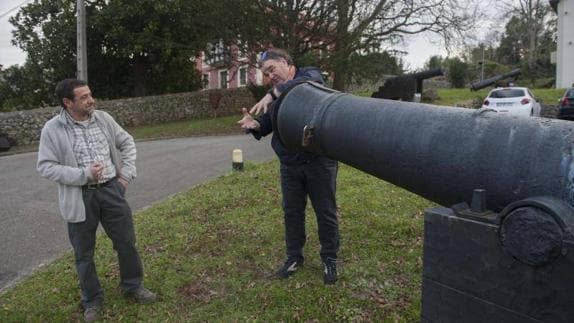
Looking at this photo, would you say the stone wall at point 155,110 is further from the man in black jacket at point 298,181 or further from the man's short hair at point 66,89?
the man in black jacket at point 298,181

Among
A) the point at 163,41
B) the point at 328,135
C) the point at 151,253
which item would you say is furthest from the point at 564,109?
the point at 328,135

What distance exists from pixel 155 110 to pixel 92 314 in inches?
902

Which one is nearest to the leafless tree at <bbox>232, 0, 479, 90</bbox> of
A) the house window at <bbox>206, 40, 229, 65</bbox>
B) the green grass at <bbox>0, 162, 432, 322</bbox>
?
the house window at <bbox>206, 40, 229, 65</bbox>

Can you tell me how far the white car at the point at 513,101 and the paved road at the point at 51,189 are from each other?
388 inches

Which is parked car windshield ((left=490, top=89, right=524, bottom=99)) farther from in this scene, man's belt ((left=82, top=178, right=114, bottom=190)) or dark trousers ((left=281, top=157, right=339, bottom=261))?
man's belt ((left=82, top=178, right=114, bottom=190))

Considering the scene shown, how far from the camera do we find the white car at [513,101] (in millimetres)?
19062

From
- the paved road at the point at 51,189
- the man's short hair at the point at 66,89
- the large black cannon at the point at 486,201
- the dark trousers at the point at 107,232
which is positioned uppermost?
the man's short hair at the point at 66,89

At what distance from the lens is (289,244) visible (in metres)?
4.29

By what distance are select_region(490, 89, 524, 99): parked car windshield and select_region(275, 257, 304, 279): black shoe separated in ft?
59.0

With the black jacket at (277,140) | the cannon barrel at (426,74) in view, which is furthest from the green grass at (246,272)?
the cannon barrel at (426,74)

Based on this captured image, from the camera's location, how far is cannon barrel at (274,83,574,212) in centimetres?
158

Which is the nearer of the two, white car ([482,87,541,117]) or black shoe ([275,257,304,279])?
black shoe ([275,257,304,279])

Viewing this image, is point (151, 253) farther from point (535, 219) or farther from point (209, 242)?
point (535, 219)

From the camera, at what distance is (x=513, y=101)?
1942 cm
